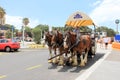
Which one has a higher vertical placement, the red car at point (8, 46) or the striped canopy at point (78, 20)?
the striped canopy at point (78, 20)

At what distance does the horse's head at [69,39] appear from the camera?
53.4 ft

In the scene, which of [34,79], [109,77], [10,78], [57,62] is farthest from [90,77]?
[57,62]

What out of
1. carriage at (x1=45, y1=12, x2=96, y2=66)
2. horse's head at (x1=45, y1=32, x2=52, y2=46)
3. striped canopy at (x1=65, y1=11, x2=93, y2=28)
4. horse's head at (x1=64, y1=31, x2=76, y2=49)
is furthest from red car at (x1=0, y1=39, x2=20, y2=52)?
horse's head at (x1=64, y1=31, x2=76, y2=49)

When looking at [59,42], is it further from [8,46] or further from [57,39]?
[8,46]

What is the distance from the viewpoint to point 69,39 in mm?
16531

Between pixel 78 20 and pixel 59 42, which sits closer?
pixel 59 42

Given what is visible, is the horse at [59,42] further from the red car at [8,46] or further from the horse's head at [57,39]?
the red car at [8,46]

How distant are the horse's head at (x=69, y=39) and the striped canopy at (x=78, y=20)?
4821 mm

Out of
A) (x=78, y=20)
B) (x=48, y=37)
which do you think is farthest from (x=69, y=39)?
(x=78, y=20)

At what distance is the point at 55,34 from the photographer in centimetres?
1745

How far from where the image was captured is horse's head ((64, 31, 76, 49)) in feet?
53.4

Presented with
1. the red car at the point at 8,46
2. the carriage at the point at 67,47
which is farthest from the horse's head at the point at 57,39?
the red car at the point at 8,46

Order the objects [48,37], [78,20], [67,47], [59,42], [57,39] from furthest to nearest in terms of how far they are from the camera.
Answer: [78,20], [48,37], [59,42], [57,39], [67,47]

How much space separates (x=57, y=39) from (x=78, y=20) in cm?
488
